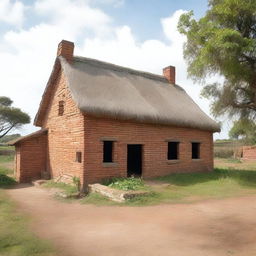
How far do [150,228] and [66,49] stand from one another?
34.3 feet

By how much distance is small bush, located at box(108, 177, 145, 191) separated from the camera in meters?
10.4

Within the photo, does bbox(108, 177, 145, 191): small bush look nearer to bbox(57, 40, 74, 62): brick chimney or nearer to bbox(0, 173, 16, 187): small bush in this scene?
bbox(0, 173, 16, 187): small bush

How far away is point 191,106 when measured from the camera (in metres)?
16.7

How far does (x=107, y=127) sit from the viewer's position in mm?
11875

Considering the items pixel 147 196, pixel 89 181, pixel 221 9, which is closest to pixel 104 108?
pixel 89 181

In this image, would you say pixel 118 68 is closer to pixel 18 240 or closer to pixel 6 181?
pixel 6 181

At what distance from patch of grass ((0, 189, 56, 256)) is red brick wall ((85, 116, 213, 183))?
423cm

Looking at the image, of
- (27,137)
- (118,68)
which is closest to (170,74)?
(118,68)

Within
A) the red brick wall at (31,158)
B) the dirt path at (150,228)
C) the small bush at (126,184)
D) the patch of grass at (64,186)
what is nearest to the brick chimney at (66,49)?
the red brick wall at (31,158)

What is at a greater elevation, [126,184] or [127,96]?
[127,96]

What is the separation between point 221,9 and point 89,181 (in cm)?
1025

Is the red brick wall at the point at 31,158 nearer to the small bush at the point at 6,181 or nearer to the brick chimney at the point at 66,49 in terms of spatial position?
the small bush at the point at 6,181

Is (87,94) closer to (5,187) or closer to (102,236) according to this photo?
(5,187)

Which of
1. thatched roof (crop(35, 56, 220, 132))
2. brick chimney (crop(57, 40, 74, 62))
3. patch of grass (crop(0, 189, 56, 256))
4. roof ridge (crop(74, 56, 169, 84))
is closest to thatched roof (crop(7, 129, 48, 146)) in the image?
thatched roof (crop(35, 56, 220, 132))
